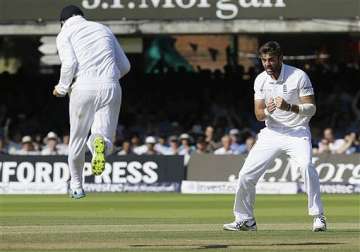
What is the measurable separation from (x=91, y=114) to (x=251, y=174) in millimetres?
1479

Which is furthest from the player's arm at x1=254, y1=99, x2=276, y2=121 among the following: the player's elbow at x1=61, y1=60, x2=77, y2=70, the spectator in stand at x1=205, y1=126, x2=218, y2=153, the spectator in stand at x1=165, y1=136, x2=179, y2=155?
the spectator in stand at x1=165, y1=136, x2=179, y2=155

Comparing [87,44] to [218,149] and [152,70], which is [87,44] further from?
[152,70]

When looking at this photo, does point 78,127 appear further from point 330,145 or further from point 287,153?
point 330,145

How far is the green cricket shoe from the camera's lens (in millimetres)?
9047

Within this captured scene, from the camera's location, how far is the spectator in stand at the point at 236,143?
770 inches

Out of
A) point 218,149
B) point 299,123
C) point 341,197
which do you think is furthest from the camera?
point 218,149

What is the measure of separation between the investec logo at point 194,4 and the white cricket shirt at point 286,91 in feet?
38.7

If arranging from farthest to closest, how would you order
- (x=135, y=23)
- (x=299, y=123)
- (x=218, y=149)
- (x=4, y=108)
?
(x=4, y=108), (x=135, y=23), (x=218, y=149), (x=299, y=123)

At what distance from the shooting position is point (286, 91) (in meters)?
9.14

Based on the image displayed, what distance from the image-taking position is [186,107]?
2275 centimetres

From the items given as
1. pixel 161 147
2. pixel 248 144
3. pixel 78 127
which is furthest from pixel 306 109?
pixel 161 147

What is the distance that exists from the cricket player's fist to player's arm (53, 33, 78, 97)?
5.73ft

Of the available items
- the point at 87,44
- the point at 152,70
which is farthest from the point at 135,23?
the point at 87,44

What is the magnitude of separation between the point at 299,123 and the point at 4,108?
1424 centimetres
